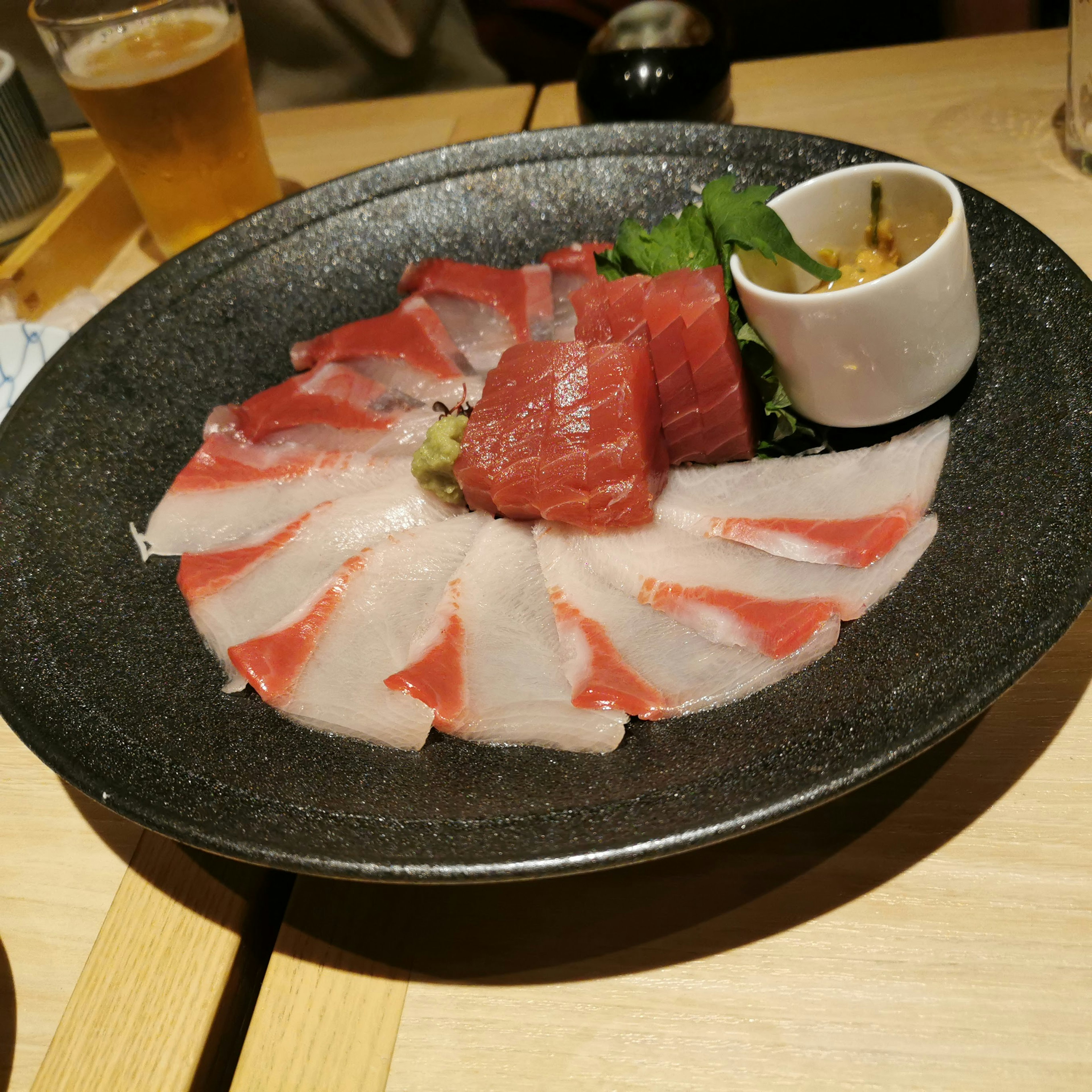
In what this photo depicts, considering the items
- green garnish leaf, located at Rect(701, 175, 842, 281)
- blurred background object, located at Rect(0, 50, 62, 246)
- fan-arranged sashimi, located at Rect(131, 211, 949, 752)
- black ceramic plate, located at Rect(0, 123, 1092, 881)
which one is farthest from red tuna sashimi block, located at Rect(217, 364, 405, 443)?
blurred background object, located at Rect(0, 50, 62, 246)

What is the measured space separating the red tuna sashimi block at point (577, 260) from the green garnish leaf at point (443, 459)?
1.52 ft

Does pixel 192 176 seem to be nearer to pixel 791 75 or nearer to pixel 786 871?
pixel 791 75

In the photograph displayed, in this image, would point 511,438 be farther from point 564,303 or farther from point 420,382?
point 564,303

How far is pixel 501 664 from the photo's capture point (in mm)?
1342

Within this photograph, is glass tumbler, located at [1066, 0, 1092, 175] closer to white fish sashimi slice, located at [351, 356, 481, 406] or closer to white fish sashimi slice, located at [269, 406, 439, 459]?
white fish sashimi slice, located at [351, 356, 481, 406]

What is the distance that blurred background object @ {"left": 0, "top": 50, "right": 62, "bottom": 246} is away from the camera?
259 cm

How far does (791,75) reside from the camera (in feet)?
9.57

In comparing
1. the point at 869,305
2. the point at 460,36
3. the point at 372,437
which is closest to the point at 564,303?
the point at 372,437

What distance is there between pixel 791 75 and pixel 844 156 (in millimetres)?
1182

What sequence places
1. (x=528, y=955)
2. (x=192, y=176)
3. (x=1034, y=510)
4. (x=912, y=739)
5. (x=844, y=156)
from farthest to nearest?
(x=192, y=176) < (x=844, y=156) < (x=1034, y=510) < (x=528, y=955) < (x=912, y=739)

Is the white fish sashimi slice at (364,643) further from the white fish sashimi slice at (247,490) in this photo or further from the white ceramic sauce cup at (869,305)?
the white ceramic sauce cup at (869,305)

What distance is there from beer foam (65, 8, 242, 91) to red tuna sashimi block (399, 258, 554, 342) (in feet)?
2.90

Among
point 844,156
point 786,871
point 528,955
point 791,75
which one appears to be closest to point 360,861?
point 528,955


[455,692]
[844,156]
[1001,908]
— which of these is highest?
[844,156]
